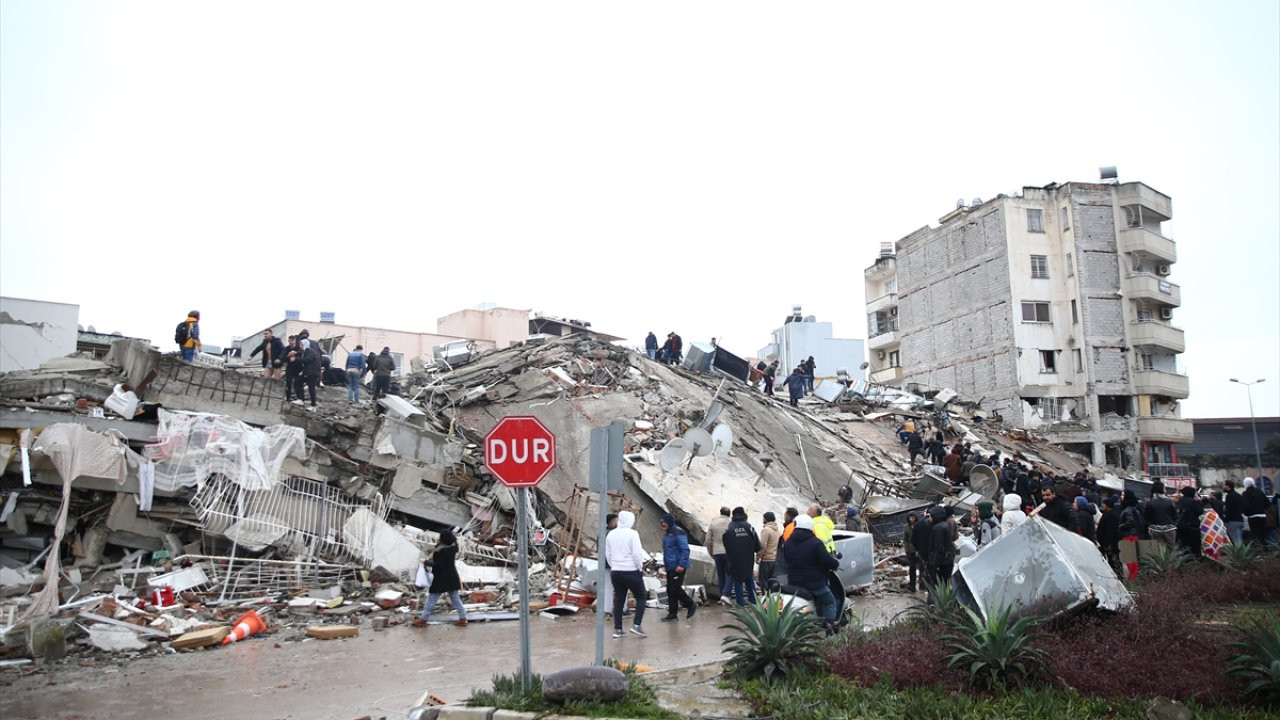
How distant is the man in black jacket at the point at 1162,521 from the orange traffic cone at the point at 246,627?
1327 centimetres

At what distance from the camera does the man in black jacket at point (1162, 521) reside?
552 inches

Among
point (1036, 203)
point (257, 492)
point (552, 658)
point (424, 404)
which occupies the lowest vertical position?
point (552, 658)

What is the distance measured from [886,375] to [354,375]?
39.6 metres

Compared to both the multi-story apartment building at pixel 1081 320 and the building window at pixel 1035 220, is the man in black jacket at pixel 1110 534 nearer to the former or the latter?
the multi-story apartment building at pixel 1081 320

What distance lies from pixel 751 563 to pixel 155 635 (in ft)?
24.6

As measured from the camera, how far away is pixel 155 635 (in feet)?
35.0

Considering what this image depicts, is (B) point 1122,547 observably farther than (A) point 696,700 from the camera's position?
Yes

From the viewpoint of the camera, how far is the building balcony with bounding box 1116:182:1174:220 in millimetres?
44719

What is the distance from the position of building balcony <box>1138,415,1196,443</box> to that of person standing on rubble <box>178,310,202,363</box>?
A: 41.6 meters

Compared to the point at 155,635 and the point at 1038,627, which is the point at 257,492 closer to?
the point at 155,635

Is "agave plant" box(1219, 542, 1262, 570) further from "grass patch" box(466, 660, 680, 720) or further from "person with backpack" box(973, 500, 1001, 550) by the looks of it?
"grass patch" box(466, 660, 680, 720)

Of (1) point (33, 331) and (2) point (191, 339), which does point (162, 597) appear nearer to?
(2) point (191, 339)

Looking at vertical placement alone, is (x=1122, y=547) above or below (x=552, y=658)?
above

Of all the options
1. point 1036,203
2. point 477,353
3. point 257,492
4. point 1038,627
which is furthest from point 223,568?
point 1036,203
